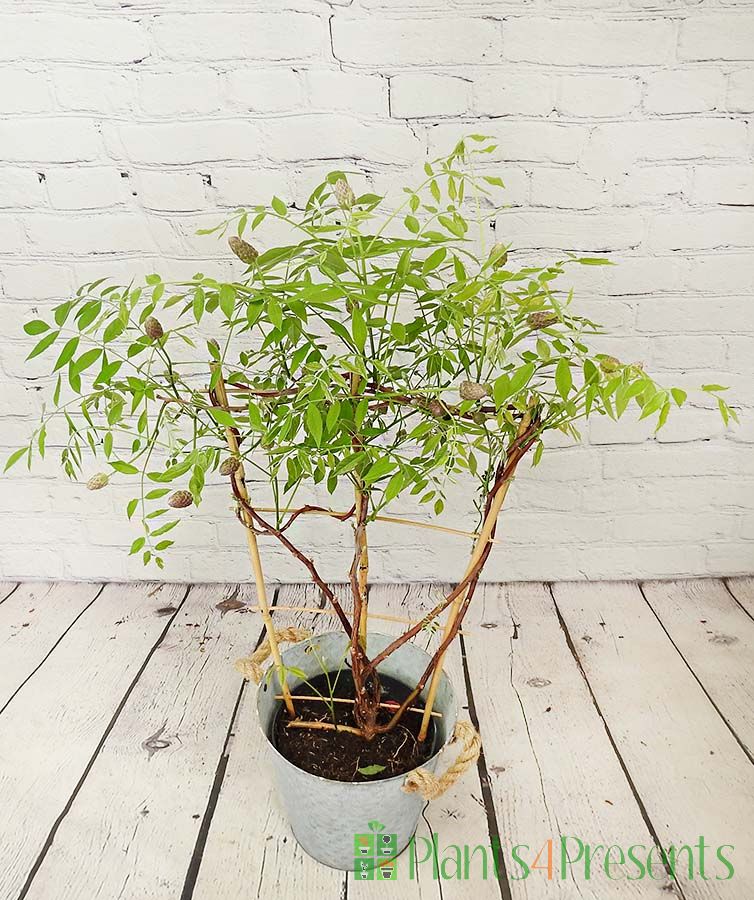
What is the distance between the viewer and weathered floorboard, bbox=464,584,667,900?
3.00ft

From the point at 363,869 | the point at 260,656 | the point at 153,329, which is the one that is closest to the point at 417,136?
the point at 153,329

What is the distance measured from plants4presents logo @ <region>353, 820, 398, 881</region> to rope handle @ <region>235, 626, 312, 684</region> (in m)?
0.21

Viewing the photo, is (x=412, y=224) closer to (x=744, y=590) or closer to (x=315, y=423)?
(x=315, y=423)

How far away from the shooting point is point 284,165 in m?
1.32

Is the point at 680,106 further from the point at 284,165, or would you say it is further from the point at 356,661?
the point at 356,661

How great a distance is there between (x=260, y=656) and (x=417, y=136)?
854mm

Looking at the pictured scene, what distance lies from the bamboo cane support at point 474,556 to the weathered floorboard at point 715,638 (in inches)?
19.1

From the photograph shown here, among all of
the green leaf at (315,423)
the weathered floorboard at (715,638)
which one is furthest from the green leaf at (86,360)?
the weathered floorboard at (715,638)

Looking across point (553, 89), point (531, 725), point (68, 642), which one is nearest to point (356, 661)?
point (531, 725)

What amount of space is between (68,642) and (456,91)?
1.11 metres

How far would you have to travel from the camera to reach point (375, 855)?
35.8 inches

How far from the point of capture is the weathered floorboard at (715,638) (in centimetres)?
118

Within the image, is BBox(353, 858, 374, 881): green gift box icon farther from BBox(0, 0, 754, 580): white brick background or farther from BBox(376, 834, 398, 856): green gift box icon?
BBox(0, 0, 754, 580): white brick background

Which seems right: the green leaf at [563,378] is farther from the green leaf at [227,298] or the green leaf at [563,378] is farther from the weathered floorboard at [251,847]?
the weathered floorboard at [251,847]
